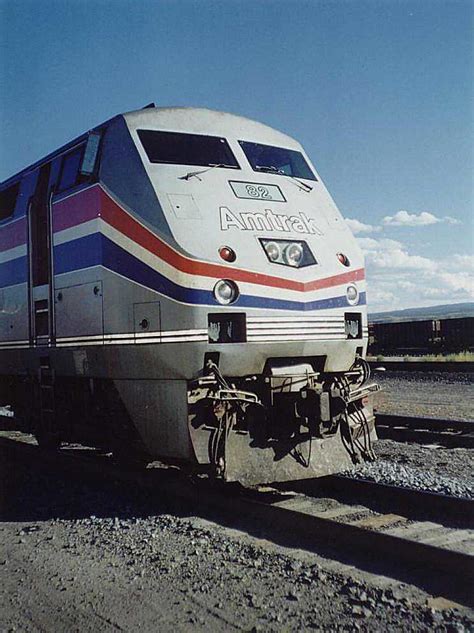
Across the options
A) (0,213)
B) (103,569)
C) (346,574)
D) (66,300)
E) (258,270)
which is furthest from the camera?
(0,213)

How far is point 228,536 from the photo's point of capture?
5312 millimetres

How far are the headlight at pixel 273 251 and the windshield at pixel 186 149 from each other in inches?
39.7

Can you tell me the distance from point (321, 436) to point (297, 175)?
2.84 m

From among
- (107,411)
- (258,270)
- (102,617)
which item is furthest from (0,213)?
(102,617)

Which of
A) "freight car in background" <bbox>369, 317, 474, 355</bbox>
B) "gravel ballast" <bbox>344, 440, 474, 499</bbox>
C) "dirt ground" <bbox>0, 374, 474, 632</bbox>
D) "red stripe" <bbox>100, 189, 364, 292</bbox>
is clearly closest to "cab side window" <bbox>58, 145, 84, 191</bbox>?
"red stripe" <bbox>100, 189, 364, 292</bbox>

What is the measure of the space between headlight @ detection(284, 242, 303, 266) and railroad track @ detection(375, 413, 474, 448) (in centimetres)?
371

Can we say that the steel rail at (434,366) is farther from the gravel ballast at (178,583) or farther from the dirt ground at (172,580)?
the gravel ballast at (178,583)

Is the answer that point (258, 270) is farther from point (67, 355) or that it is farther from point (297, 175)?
point (67, 355)

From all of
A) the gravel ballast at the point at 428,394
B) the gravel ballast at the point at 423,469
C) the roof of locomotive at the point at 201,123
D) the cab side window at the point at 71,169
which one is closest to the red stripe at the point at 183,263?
the cab side window at the point at 71,169

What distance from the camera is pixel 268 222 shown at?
20.9 feet

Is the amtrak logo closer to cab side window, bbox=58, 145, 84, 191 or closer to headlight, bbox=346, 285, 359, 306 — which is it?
headlight, bbox=346, 285, 359, 306

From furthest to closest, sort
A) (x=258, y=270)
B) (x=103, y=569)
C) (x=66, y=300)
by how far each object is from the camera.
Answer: (x=66, y=300) → (x=258, y=270) → (x=103, y=569)

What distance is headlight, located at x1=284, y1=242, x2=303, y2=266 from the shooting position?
6.25 meters

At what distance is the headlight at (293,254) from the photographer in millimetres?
6254
